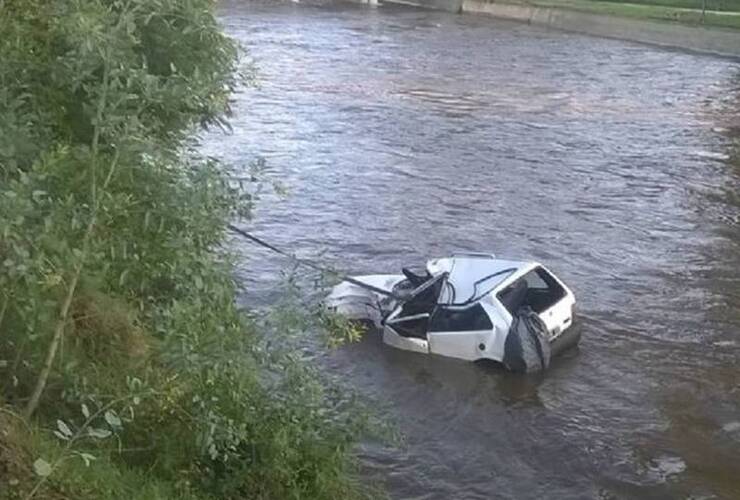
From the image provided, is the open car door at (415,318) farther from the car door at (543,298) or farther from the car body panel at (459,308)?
the car door at (543,298)

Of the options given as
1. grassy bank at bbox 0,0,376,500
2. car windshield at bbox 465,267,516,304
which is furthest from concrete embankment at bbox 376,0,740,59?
grassy bank at bbox 0,0,376,500

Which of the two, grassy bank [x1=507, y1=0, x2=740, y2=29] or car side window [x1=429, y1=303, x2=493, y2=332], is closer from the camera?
car side window [x1=429, y1=303, x2=493, y2=332]

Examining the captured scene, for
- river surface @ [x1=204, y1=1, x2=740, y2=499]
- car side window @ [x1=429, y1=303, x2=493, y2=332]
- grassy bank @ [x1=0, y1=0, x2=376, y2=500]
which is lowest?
river surface @ [x1=204, y1=1, x2=740, y2=499]

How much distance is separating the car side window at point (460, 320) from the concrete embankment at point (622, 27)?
31388mm

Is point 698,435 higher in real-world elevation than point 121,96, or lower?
lower

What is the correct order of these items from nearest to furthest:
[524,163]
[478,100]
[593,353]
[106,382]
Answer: [106,382]
[593,353]
[524,163]
[478,100]

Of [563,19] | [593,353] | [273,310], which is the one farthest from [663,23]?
[273,310]

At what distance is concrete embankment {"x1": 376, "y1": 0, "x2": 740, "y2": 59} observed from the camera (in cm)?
4791

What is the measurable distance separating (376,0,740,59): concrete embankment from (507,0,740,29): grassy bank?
58cm

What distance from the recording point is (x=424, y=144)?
33.0m

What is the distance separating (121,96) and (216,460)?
304 centimetres

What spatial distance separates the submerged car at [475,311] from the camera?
18594 millimetres

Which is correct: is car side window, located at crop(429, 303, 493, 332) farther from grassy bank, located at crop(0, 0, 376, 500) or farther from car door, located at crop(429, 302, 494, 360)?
grassy bank, located at crop(0, 0, 376, 500)

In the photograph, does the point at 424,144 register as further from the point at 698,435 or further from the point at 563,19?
the point at 563,19
